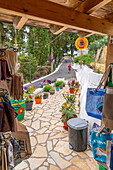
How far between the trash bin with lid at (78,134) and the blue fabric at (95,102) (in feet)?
6.17

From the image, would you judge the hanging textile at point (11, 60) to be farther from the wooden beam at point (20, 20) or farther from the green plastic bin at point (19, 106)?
the green plastic bin at point (19, 106)

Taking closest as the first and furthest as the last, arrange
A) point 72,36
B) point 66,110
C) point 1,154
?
point 1,154, point 66,110, point 72,36

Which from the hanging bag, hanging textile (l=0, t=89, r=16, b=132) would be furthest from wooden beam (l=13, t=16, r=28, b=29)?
the hanging bag

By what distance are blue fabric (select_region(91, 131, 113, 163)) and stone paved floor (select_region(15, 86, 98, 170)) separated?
185 centimetres

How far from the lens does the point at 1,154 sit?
59.6 inches

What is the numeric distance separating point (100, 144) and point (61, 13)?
2.11 m

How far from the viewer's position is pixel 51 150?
3834 millimetres

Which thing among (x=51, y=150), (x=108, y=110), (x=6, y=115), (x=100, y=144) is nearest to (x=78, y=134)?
(x=51, y=150)

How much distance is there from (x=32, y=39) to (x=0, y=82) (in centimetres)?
2047

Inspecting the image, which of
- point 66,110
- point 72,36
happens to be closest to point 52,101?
point 66,110

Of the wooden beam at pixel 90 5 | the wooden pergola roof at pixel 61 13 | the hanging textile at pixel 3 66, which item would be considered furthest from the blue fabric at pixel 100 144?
the wooden beam at pixel 90 5

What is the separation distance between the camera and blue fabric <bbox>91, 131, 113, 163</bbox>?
1.71 m

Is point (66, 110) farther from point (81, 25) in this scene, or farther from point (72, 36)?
point (72, 36)

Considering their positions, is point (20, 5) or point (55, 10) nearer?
point (20, 5)
